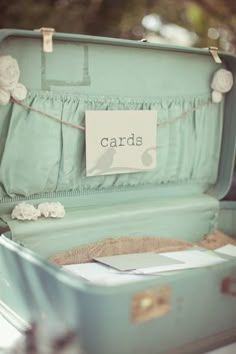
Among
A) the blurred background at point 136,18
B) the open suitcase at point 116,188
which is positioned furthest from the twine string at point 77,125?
the blurred background at point 136,18

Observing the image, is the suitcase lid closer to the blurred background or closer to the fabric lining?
the fabric lining

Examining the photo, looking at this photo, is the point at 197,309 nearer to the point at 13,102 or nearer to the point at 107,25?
the point at 13,102

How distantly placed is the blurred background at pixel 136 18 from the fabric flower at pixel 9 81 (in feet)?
3.35

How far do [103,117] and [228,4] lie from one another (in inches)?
42.0

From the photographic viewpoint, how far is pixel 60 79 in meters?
0.91

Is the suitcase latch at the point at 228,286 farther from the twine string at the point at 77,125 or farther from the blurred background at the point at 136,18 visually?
the blurred background at the point at 136,18

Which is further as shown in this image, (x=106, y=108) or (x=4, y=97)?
(x=106, y=108)

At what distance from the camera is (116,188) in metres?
1.04

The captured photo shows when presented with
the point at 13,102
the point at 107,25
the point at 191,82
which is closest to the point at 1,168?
the point at 13,102

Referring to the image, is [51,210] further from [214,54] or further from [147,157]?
[214,54]

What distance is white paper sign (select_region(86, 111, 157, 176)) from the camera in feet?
3.15

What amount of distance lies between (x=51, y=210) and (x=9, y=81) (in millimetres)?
245

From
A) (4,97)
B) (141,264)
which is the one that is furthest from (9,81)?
(141,264)

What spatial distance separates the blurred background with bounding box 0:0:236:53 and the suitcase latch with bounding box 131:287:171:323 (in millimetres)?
1386
